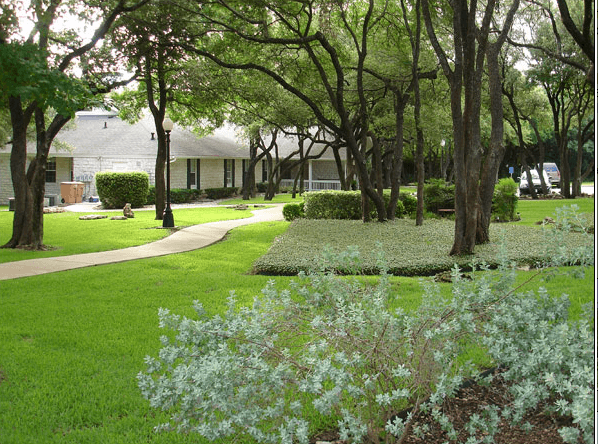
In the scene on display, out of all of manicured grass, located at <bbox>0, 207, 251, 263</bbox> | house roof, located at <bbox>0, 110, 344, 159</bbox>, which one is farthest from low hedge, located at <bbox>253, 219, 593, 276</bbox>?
house roof, located at <bbox>0, 110, 344, 159</bbox>

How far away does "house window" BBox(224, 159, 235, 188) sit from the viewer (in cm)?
4084

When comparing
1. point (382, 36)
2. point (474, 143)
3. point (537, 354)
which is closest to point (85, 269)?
point (474, 143)

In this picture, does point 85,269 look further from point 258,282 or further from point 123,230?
point 123,230

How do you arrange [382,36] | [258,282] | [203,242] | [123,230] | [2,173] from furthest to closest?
[2,173] → [382,36] → [123,230] → [203,242] → [258,282]

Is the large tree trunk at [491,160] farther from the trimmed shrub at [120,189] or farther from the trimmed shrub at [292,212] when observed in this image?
the trimmed shrub at [120,189]

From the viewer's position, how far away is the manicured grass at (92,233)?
532 inches

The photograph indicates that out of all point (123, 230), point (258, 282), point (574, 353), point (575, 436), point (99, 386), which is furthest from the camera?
point (123, 230)

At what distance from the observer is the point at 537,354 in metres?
3.33

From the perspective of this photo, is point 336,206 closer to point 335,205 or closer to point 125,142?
point 335,205

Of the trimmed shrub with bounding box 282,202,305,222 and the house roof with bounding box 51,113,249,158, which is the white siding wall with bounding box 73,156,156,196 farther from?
the trimmed shrub with bounding box 282,202,305,222

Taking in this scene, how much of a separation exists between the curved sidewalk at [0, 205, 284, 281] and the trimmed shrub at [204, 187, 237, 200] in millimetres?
18862

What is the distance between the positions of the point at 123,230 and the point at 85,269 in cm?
736

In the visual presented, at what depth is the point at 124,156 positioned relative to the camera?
1387 inches

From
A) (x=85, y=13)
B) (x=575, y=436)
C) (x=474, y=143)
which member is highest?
Result: (x=85, y=13)
